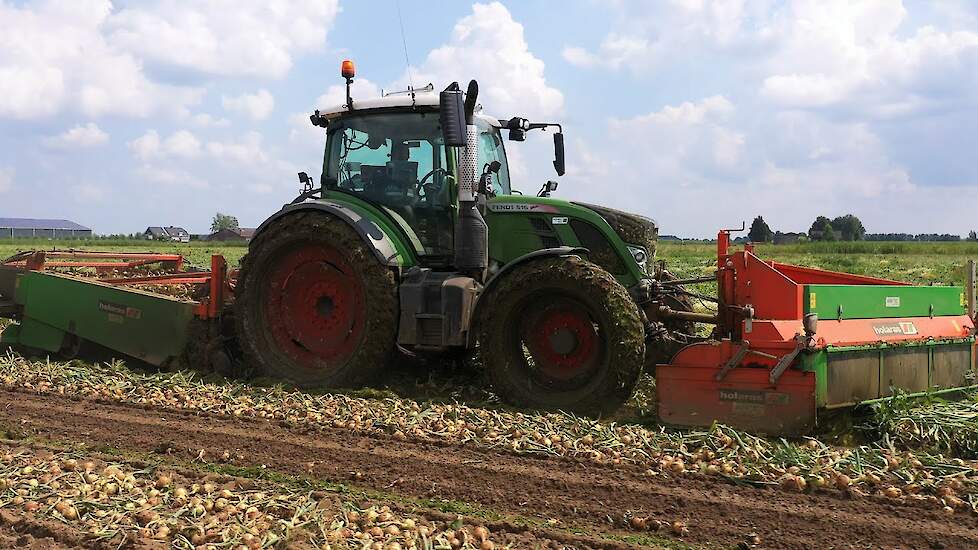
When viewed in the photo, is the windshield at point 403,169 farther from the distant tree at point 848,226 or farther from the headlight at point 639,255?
the distant tree at point 848,226

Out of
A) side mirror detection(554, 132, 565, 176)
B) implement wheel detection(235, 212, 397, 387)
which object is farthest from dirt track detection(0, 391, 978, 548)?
side mirror detection(554, 132, 565, 176)

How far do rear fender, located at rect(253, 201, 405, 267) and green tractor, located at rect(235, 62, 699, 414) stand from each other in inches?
0.6

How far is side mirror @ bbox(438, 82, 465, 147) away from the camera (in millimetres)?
6730

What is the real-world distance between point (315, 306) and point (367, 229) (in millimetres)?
1005

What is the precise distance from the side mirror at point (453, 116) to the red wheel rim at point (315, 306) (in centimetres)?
151

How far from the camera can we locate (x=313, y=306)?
775 cm

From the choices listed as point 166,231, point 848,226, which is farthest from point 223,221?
point 848,226

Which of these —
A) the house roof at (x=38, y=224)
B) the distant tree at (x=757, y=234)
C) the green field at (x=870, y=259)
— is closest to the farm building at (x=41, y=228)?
the house roof at (x=38, y=224)

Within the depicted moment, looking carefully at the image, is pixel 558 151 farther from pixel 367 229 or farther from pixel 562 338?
pixel 562 338

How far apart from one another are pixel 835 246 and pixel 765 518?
36.2 m

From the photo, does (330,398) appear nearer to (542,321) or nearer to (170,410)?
(170,410)

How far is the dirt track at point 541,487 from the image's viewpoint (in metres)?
4.08

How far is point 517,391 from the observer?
21.7 feet

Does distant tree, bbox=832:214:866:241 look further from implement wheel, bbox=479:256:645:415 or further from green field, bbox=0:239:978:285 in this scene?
implement wheel, bbox=479:256:645:415
